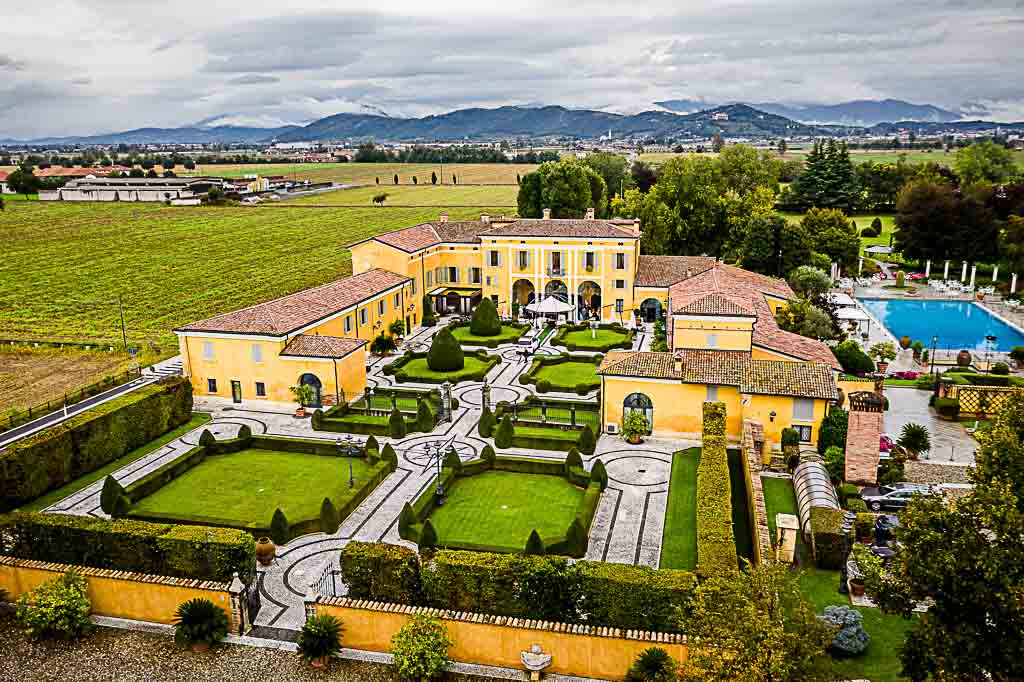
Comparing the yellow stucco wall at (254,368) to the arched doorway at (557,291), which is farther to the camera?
the arched doorway at (557,291)

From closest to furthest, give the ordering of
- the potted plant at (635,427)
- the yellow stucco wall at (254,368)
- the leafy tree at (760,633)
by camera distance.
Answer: the leafy tree at (760,633)
the potted plant at (635,427)
the yellow stucco wall at (254,368)

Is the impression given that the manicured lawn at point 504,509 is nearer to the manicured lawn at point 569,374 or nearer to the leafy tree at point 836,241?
the manicured lawn at point 569,374

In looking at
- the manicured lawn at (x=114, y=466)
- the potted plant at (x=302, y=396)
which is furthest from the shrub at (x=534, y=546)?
the manicured lawn at (x=114, y=466)

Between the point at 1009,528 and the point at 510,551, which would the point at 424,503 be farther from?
the point at 1009,528

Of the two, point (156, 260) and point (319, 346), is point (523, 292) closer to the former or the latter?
point (319, 346)

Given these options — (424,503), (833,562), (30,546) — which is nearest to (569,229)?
(424,503)

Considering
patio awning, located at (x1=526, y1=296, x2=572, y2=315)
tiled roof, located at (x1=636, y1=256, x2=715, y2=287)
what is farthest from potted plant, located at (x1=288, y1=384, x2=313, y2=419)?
tiled roof, located at (x1=636, y1=256, x2=715, y2=287)
